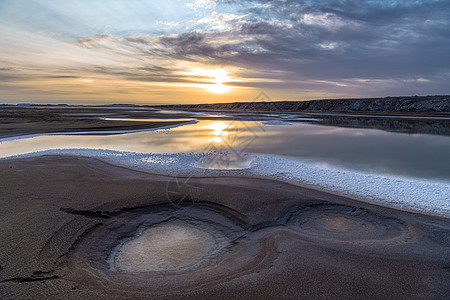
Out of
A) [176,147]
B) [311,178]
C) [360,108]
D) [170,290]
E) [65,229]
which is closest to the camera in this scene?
[170,290]

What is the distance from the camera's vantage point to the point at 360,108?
3777 inches

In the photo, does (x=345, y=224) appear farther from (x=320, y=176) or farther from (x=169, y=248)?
(x=169, y=248)

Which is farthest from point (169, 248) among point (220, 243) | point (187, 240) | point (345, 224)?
point (345, 224)

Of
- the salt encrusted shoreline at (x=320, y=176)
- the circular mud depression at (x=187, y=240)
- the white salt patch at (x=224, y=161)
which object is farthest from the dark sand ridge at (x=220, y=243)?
the white salt patch at (x=224, y=161)

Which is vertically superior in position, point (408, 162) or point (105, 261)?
point (408, 162)

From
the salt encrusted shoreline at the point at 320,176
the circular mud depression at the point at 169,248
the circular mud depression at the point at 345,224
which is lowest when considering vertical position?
the circular mud depression at the point at 169,248

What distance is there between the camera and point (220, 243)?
6227mm

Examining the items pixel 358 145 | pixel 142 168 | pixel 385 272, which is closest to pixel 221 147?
pixel 142 168

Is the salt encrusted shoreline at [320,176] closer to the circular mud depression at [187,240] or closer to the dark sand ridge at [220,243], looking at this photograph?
the dark sand ridge at [220,243]

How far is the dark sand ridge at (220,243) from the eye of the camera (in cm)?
450

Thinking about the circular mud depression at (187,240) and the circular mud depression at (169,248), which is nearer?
the circular mud depression at (187,240)

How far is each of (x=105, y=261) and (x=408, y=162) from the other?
54.4 feet

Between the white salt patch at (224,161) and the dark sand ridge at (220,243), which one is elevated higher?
the white salt patch at (224,161)

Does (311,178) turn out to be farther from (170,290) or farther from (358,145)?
(358,145)
